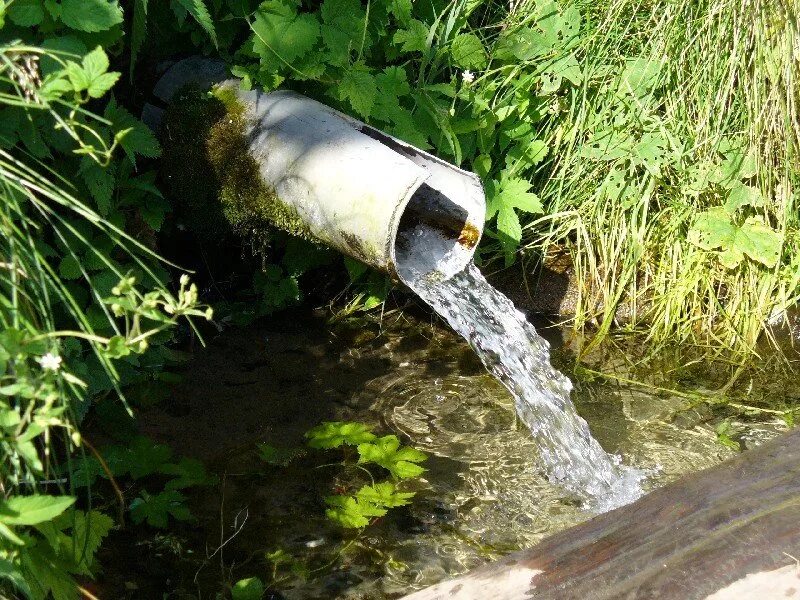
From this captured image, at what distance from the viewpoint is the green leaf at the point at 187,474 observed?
2.87 m

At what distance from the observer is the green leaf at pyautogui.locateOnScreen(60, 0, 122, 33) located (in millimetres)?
2328

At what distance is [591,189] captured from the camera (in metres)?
4.02

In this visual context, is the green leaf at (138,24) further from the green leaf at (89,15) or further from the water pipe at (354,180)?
the water pipe at (354,180)

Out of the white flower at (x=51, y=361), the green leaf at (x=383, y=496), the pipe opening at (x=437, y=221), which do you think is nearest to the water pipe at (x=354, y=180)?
the pipe opening at (x=437, y=221)

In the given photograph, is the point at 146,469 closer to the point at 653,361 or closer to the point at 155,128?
the point at 155,128

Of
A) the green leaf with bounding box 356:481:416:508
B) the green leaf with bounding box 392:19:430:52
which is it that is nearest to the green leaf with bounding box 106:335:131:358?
the green leaf with bounding box 356:481:416:508

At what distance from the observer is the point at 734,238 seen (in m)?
3.82

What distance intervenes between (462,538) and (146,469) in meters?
0.97

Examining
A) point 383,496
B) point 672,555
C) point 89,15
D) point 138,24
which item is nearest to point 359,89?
point 138,24

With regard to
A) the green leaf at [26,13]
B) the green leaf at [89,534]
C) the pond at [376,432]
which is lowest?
the pond at [376,432]

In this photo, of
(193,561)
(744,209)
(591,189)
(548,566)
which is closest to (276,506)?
(193,561)

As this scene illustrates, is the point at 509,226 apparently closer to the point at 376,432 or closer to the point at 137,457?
the point at 376,432

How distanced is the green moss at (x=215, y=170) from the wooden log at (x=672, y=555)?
5.50 feet

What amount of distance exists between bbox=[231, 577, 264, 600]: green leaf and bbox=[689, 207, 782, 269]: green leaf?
2.32 m
